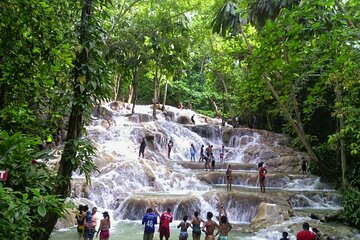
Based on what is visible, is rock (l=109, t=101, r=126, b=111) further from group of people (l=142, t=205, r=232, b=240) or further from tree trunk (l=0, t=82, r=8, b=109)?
tree trunk (l=0, t=82, r=8, b=109)

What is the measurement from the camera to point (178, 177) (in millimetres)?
18328

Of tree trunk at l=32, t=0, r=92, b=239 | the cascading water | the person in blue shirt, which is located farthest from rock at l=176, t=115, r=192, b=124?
tree trunk at l=32, t=0, r=92, b=239

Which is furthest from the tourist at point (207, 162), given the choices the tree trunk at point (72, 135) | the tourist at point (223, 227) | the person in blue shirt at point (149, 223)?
the tree trunk at point (72, 135)

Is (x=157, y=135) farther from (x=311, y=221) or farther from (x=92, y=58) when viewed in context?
(x=92, y=58)

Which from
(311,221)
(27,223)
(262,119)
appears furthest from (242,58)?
(27,223)

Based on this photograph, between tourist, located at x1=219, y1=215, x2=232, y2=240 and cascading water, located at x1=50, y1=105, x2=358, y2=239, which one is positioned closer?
tourist, located at x1=219, y1=215, x2=232, y2=240

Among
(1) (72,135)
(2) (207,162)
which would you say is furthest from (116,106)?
(1) (72,135)

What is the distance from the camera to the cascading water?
562 inches

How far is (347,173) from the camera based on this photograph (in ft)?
56.9

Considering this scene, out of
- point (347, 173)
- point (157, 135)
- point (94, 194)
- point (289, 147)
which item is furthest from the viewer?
point (289, 147)

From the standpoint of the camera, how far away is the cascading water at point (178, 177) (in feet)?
46.8

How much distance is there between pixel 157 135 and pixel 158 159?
2.87 meters

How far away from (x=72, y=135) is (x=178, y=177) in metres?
14.2

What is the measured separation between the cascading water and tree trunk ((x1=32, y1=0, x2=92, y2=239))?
8.17 feet
